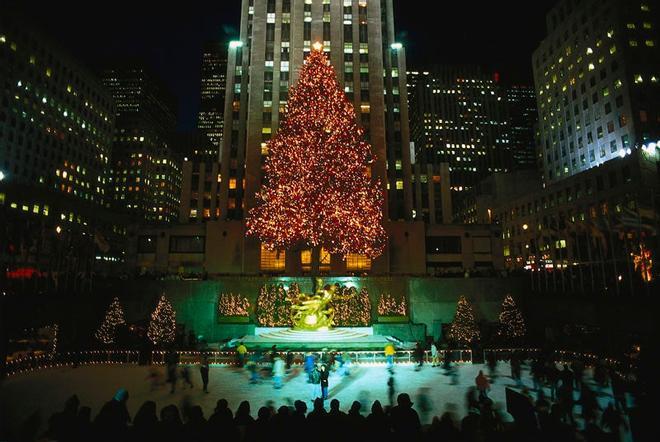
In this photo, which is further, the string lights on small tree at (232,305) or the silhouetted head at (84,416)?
the string lights on small tree at (232,305)

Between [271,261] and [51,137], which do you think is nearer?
[271,261]

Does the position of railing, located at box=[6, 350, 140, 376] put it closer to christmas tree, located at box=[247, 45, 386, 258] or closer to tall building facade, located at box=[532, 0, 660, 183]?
christmas tree, located at box=[247, 45, 386, 258]

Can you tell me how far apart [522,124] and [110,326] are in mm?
204094

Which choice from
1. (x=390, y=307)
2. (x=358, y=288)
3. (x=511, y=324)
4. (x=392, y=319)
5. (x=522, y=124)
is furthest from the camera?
(x=522, y=124)

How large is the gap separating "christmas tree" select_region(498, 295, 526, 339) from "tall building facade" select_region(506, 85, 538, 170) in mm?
168362

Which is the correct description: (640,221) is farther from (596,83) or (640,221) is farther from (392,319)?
(596,83)

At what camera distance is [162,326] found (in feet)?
89.1

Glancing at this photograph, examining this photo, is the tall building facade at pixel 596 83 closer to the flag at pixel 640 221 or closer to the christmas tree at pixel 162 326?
the flag at pixel 640 221

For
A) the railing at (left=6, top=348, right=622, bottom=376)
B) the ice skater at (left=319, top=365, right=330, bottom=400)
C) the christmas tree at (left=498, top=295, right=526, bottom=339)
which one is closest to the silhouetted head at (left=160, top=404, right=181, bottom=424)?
the ice skater at (left=319, top=365, right=330, bottom=400)

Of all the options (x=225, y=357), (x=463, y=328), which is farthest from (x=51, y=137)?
(x=463, y=328)

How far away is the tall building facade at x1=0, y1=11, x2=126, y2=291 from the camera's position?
7319 cm

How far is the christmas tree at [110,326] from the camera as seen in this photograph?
26.8 meters

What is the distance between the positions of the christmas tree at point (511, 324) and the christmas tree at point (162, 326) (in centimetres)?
2366

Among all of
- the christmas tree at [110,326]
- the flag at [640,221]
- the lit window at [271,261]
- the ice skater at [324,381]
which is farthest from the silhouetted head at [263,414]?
the lit window at [271,261]
